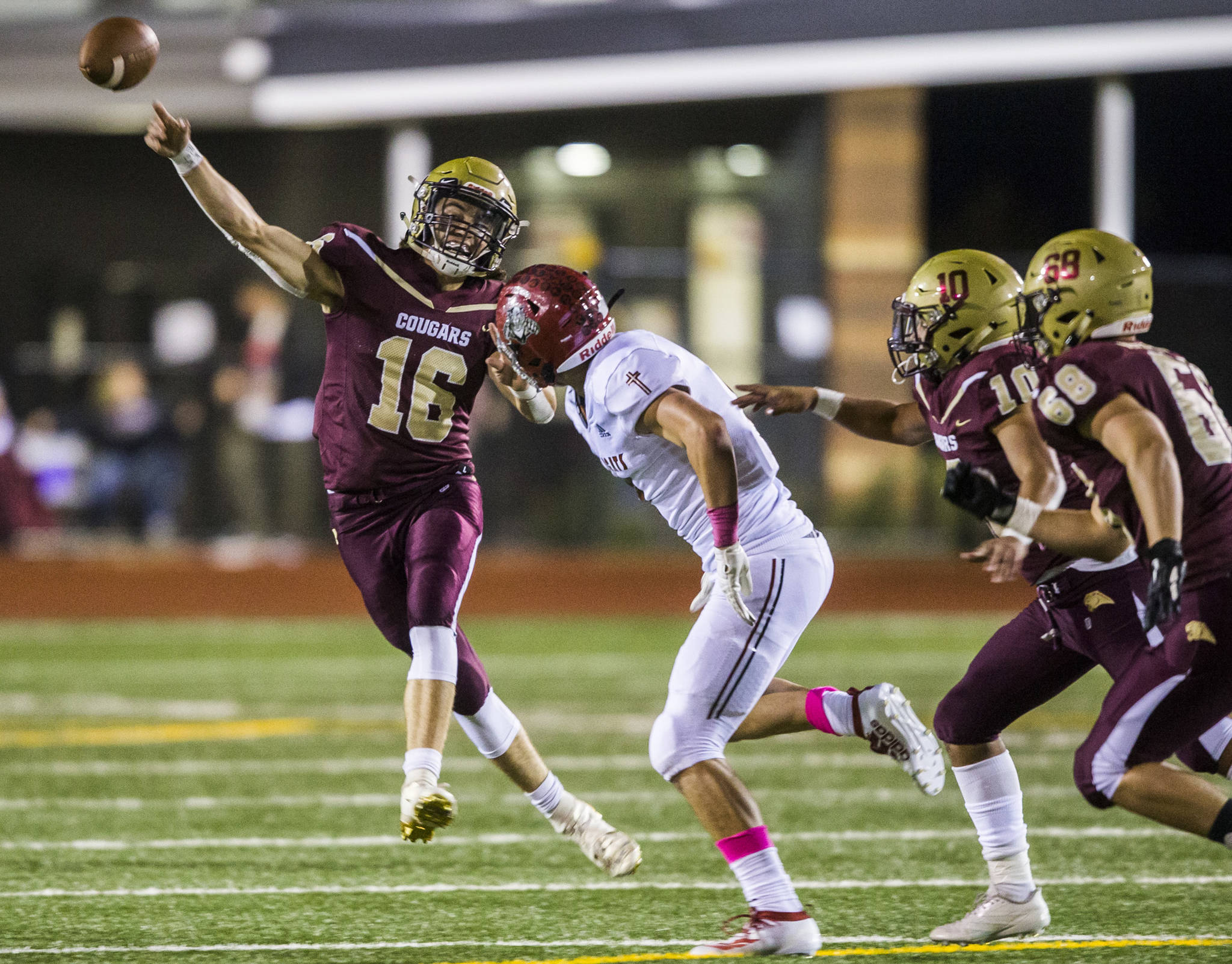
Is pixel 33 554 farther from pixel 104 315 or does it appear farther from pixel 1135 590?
pixel 1135 590

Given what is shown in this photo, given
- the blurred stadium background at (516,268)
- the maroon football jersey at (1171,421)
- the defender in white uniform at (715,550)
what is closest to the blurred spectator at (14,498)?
the blurred stadium background at (516,268)

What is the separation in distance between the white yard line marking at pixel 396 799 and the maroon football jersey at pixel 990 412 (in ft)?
7.13

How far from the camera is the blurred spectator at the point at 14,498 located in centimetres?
1270

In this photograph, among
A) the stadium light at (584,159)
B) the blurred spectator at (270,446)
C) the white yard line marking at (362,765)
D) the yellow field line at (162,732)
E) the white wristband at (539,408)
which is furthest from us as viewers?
the stadium light at (584,159)

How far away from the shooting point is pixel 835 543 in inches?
503

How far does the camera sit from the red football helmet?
3.94 m

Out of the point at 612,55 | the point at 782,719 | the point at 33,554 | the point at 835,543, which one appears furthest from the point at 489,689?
the point at 612,55

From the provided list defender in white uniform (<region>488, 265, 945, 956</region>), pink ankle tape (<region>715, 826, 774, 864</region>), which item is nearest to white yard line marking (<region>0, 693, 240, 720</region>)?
defender in white uniform (<region>488, 265, 945, 956</region>)

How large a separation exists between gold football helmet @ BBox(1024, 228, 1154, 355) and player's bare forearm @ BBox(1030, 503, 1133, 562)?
0.39m

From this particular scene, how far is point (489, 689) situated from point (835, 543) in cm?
835

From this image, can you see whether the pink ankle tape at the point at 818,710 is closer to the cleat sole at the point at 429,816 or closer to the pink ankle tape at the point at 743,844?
the pink ankle tape at the point at 743,844

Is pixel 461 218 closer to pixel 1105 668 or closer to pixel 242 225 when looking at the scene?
pixel 242 225

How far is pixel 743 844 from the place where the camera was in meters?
3.78

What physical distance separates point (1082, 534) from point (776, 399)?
934 millimetres
